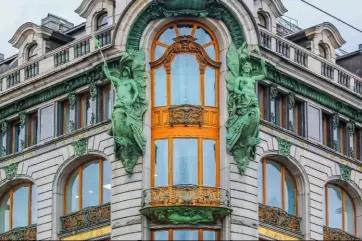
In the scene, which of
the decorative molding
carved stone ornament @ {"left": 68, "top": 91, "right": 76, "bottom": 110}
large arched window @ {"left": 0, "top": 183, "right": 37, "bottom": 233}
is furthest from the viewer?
large arched window @ {"left": 0, "top": 183, "right": 37, "bottom": 233}

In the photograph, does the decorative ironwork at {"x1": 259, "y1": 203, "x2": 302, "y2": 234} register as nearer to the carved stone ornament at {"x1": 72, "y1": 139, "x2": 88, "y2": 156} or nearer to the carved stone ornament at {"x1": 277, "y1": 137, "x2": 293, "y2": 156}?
the carved stone ornament at {"x1": 277, "y1": 137, "x2": 293, "y2": 156}

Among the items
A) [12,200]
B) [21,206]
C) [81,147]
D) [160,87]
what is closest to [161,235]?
[160,87]

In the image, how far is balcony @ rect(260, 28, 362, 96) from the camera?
241 ft

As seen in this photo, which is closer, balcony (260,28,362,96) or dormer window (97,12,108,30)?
balcony (260,28,362,96)

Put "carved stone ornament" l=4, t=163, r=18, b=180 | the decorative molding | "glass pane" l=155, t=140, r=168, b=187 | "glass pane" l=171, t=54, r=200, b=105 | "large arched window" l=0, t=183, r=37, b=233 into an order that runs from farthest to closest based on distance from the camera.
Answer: "carved stone ornament" l=4, t=163, r=18, b=180
"large arched window" l=0, t=183, r=37, b=233
the decorative molding
"glass pane" l=171, t=54, r=200, b=105
"glass pane" l=155, t=140, r=168, b=187

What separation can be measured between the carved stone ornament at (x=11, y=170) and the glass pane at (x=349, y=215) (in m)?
14.7

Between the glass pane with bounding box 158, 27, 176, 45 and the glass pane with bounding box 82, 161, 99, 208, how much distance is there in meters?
5.97

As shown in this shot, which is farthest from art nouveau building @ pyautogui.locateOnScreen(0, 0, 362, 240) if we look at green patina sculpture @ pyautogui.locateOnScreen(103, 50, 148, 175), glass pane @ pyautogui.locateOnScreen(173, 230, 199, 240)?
green patina sculpture @ pyautogui.locateOnScreen(103, 50, 148, 175)

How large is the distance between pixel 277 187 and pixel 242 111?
190 inches

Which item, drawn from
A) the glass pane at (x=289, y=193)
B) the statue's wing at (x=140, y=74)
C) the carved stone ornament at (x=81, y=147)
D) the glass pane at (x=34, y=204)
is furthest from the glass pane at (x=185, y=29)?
the glass pane at (x=34, y=204)

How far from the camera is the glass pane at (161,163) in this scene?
69.1 metres

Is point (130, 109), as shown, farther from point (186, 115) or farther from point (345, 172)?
point (345, 172)

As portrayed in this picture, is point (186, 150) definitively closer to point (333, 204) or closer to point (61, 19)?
point (333, 204)

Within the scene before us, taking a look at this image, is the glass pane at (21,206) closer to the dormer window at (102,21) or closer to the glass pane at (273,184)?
the dormer window at (102,21)
